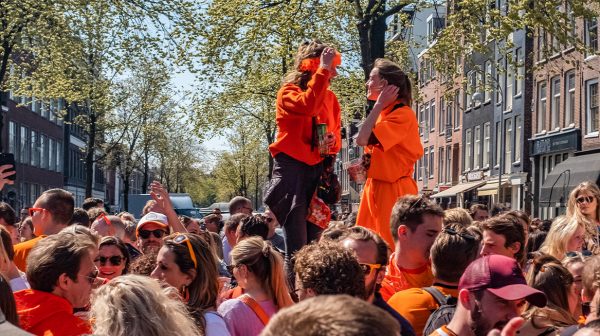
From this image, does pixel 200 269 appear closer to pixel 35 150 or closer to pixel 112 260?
pixel 112 260

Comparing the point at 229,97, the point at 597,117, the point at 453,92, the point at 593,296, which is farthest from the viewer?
the point at 597,117

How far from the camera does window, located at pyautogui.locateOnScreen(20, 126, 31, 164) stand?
57.4 meters

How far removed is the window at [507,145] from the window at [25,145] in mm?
27917

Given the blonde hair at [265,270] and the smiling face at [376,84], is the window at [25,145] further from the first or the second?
the blonde hair at [265,270]

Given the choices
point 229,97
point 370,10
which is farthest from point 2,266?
point 229,97

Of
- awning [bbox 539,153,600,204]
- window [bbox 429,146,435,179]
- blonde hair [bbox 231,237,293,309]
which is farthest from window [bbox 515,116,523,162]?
blonde hair [bbox 231,237,293,309]

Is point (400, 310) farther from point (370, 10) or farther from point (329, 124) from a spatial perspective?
point (370, 10)

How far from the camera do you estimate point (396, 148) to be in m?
7.41

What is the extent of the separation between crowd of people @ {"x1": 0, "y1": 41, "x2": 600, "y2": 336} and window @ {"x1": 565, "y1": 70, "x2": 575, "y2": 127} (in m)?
27.4

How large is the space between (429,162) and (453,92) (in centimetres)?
3984

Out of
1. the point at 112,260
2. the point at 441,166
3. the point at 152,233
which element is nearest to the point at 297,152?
the point at 152,233

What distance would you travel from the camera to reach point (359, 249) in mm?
5371

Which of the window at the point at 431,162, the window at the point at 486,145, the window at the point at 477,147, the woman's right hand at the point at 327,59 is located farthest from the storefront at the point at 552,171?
the woman's right hand at the point at 327,59

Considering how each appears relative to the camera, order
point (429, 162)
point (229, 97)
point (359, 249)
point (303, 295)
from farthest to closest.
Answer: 1. point (429, 162)
2. point (229, 97)
3. point (359, 249)
4. point (303, 295)
